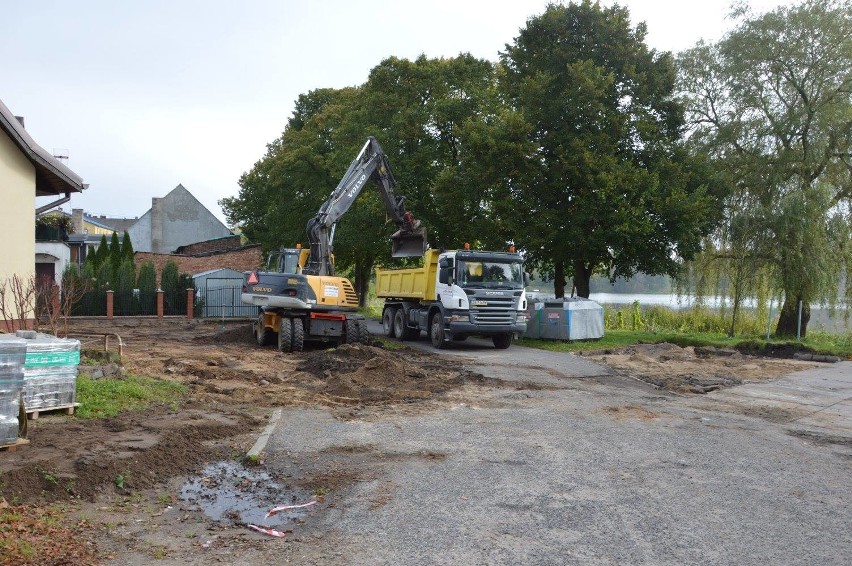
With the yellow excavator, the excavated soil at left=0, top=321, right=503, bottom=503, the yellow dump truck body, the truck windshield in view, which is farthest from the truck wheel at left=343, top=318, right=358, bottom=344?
the truck windshield

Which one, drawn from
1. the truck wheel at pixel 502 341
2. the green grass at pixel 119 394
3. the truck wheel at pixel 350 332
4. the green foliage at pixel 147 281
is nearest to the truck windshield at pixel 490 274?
the truck wheel at pixel 502 341

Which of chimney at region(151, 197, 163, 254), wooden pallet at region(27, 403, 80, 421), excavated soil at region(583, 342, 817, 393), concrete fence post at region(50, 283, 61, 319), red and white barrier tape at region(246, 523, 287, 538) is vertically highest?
chimney at region(151, 197, 163, 254)

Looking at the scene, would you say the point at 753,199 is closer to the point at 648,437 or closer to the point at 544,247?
the point at 544,247

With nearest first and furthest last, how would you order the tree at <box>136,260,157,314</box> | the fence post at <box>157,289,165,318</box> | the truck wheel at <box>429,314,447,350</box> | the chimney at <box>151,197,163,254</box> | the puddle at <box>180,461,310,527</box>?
the puddle at <box>180,461,310,527</box> < the truck wheel at <box>429,314,447,350</box> < the fence post at <box>157,289,165,318</box> < the tree at <box>136,260,157,314</box> < the chimney at <box>151,197,163,254</box>

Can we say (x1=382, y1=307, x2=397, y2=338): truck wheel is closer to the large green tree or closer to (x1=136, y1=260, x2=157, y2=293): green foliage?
the large green tree

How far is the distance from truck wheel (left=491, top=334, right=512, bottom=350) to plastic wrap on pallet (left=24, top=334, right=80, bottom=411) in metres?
15.6

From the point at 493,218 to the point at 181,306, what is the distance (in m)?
17.9

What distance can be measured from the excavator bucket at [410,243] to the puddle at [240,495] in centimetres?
1518

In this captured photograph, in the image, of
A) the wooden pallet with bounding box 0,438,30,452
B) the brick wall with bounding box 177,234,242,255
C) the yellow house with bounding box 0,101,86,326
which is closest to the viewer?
the wooden pallet with bounding box 0,438,30,452

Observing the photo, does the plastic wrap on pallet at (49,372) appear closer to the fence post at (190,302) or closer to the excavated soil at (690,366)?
the excavated soil at (690,366)

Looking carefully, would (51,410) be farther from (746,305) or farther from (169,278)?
(169,278)

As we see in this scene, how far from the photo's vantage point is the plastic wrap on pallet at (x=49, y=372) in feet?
31.0

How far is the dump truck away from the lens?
22.5 m

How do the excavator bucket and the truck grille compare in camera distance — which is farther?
the excavator bucket
